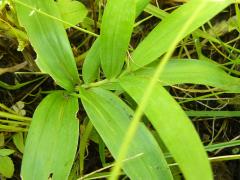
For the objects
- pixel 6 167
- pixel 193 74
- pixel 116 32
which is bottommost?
pixel 6 167

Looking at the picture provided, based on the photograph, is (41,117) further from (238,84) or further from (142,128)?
(238,84)

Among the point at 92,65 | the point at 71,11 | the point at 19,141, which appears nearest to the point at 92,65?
the point at 92,65

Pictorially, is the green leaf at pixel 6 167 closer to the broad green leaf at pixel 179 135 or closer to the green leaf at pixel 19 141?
the green leaf at pixel 19 141

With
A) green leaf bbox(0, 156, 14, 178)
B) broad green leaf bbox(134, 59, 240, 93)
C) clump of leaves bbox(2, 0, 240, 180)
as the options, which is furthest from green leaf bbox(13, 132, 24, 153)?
broad green leaf bbox(134, 59, 240, 93)

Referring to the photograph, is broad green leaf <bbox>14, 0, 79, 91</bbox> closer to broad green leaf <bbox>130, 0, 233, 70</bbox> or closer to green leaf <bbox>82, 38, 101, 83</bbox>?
green leaf <bbox>82, 38, 101, 83</bbox>

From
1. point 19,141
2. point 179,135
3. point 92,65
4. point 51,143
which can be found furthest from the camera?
point 19,141

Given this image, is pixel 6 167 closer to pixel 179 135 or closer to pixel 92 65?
pixel 92 65

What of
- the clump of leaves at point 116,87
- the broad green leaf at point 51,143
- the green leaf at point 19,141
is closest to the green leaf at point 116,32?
the clump of leaves at point 116,87
